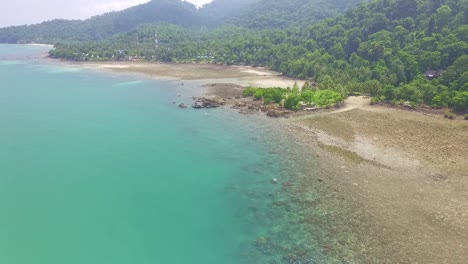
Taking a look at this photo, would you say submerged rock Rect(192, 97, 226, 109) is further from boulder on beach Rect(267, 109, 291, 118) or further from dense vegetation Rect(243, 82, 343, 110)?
boulder on beach Rect(267, 109, 291, 118)

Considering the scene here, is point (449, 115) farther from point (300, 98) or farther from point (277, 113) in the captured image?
point (277, 113)

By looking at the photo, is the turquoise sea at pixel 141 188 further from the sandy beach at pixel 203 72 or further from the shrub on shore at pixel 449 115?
the sandy beach at pixel 203 72

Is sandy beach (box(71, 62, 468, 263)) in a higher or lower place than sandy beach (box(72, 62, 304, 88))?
lower

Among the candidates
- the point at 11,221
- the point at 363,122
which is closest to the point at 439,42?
the point at 363,122

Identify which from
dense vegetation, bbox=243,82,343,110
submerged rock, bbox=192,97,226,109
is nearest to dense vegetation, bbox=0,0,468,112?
dense vegetation, bbox=243,82,343,110

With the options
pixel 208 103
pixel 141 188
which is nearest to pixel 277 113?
pixel 208 103
